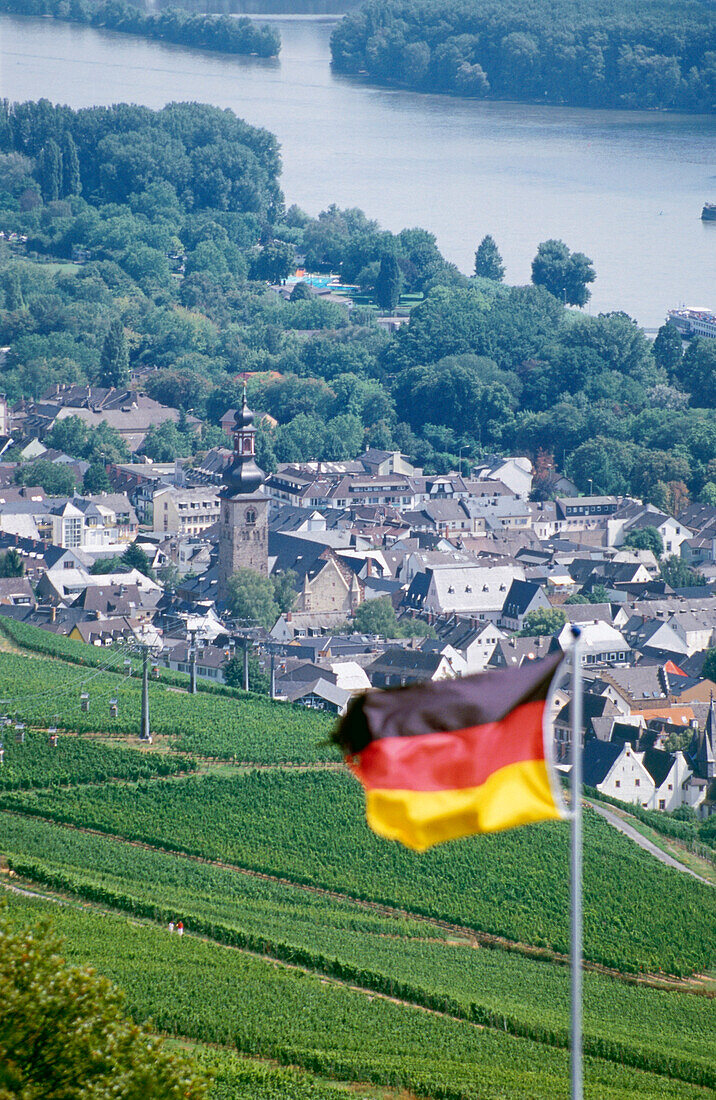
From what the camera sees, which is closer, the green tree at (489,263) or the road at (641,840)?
the road at (641,840)

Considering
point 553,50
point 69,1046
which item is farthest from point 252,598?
point 553,50

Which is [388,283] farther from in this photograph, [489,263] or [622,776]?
[622,776]

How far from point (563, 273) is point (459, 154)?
119 feet

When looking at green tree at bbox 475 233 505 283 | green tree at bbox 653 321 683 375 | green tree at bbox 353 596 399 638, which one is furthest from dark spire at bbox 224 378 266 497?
green tree at bbox 475 233 505 283

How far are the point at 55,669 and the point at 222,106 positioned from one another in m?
89.2

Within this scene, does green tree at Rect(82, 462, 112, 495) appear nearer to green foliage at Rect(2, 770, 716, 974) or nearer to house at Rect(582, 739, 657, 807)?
house at Rect(582, 739, 657, 807)

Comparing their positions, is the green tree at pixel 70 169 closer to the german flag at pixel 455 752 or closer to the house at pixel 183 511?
the house at pixel 183 511

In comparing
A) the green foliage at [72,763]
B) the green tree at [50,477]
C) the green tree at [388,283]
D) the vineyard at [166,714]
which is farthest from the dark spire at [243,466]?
the green tree at [388,283]

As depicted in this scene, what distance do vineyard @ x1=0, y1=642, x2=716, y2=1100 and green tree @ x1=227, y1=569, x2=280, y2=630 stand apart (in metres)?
9.63

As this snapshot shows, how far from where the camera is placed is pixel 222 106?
383 ft

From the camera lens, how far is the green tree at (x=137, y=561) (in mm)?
45500

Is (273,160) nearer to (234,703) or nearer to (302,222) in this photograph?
(302,222)

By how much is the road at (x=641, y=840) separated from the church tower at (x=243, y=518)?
15840 mm

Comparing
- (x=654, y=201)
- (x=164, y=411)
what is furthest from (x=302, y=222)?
(x=164, y=411)
